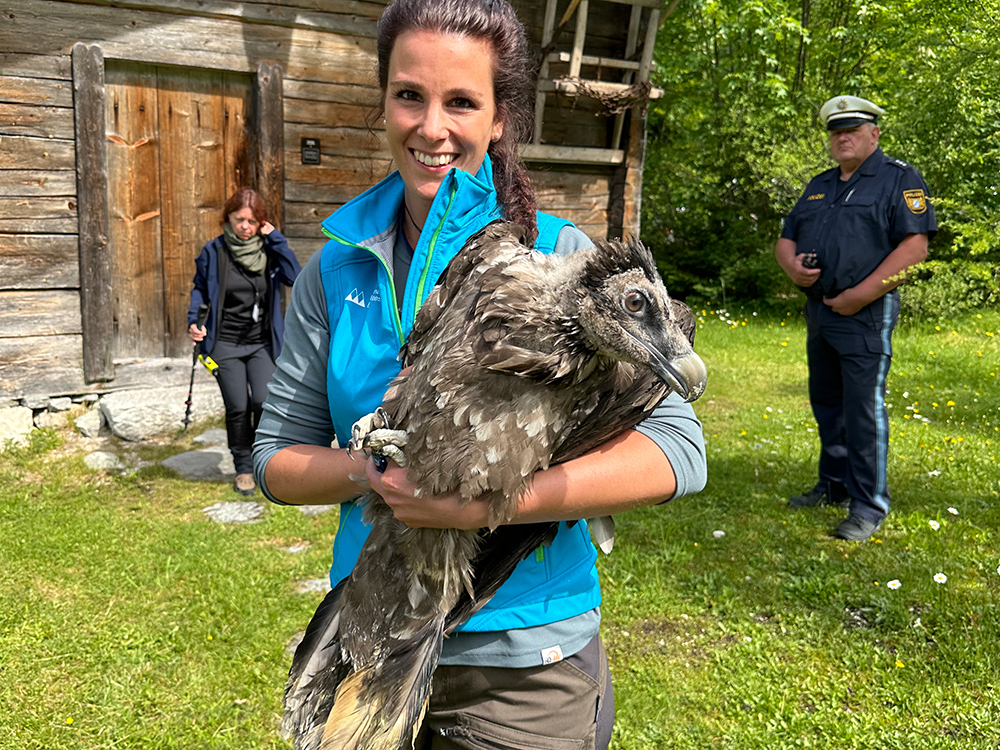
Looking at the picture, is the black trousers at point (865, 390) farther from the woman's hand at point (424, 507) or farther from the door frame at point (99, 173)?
the door frame at point (99, 173)

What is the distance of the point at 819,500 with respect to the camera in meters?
6.10

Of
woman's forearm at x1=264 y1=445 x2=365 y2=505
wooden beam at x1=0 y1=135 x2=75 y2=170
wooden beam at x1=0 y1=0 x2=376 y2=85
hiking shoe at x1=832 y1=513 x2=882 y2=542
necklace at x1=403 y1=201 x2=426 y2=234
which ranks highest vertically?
wooden beam at x1=0 y1=0 x2=376 y2=85

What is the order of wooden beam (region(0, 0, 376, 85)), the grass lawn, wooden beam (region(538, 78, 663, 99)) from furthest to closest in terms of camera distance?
wooden beam (region(538, 78, 663, 99)), wooden beam (region(0, 0, 376, 85)), the grass lawn

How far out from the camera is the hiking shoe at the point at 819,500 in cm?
608

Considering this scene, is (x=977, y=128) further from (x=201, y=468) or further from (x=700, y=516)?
(x=201, y=468)

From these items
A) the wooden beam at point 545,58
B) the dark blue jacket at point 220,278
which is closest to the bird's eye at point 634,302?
the dark blue jacket at point 220,278

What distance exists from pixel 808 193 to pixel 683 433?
5403 mm

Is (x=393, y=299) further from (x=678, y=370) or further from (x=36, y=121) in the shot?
(x=36, y=121)

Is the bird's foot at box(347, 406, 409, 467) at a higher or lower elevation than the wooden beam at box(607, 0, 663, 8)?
lower

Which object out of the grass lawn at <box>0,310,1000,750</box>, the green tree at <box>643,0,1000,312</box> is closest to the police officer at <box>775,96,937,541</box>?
the grass lawn at <box>0,310,1000,750</box>

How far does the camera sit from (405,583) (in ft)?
5.58

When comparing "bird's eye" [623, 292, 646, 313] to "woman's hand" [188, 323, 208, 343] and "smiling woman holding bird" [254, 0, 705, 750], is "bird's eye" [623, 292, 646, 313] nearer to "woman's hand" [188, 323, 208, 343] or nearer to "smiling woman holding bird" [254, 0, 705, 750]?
"smiling woman holding bird" [254, 0, 705, 750]

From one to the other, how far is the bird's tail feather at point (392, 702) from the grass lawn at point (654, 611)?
2213mm

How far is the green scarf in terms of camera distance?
6.58 meters
